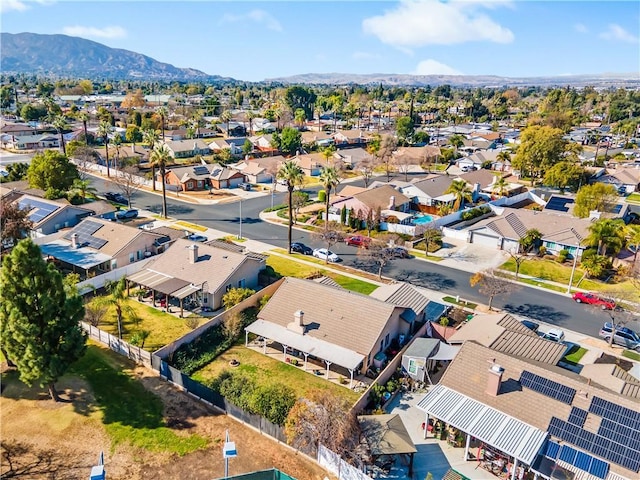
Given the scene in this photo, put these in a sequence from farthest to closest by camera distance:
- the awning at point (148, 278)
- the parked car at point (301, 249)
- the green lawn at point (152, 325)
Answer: the parked car at point (301, 249), the awning at point (148, 278), the green lawn at point (152, 325)

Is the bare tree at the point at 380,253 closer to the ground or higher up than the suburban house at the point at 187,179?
closer to the ground

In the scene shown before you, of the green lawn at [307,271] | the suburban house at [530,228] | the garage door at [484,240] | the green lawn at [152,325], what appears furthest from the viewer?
the garage door at [484,240]

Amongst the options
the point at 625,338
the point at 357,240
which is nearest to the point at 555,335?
the point at 625,338

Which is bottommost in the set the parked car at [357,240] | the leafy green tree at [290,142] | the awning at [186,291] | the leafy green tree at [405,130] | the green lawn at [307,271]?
the green lawn at [307,271]

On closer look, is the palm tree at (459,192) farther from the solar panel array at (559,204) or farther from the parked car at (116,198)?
the parked car at (116,198)

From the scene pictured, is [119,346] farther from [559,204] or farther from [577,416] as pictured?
[559,204]

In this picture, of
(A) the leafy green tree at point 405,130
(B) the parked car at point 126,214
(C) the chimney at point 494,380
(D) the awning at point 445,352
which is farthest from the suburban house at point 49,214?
(A) the leafy green tree at point 405,130
